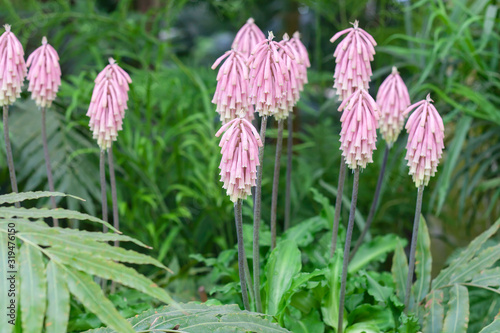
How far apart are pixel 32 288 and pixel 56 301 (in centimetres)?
4

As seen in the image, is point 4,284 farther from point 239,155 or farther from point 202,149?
point 202,149

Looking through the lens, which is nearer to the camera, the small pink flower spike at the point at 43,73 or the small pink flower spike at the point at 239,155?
the small pink flower spike at the point at 239,155

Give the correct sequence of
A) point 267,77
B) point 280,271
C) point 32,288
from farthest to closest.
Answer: point 280,271
point 267,77
point 32,288

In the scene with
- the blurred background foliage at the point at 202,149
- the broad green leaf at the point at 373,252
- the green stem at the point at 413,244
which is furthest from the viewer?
the blurred background foliage at the point at 202,149

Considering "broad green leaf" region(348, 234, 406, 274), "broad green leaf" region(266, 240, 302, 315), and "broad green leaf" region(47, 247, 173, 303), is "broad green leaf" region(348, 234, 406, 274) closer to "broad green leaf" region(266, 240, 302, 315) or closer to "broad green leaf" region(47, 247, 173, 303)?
"broad green leaf" region(266, 240, 302, 315)

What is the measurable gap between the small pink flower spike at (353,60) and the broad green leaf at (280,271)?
39 cm

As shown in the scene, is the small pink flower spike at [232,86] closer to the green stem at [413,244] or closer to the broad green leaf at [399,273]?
the green stem at [413,244]

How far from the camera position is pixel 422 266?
130cm

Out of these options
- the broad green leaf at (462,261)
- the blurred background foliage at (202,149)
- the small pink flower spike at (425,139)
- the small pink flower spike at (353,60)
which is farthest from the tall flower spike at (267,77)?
the blurred background foliage at (202,149)

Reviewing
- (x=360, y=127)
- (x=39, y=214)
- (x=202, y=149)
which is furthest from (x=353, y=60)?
(x=202, y=149)

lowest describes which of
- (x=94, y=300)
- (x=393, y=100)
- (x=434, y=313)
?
(x=434, y=313)

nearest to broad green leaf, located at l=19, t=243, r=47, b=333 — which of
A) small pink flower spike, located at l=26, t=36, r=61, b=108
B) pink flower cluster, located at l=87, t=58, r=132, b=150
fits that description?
pink flower cluster, located at l=87, t=58, r=132, b=150

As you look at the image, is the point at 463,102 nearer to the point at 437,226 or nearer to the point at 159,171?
the point at 437,226

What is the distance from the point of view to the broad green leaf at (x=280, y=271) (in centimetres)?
117
